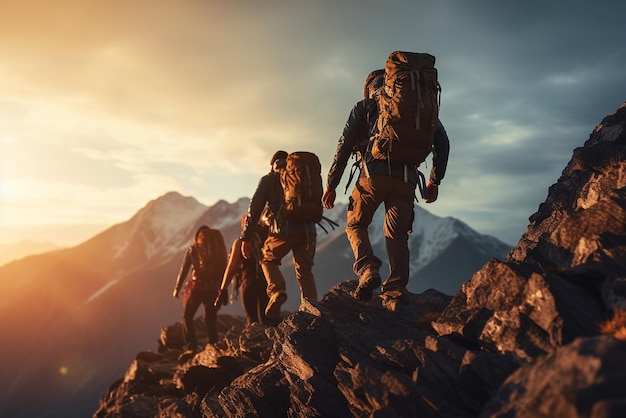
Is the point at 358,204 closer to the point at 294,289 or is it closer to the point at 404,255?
the point at 404,255

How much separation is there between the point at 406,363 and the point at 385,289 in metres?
2.26

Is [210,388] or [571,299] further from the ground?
[571,299]

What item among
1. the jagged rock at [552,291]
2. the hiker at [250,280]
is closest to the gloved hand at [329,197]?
the jagged rock at [552,291]

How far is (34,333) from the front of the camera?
166 metres

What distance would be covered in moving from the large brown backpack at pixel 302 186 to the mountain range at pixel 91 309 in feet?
431

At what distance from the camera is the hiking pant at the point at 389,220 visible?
773 centimetres

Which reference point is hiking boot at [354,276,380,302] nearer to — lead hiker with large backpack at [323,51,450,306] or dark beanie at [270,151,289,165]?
lead hiker with large backpack at [323,51,450,306]

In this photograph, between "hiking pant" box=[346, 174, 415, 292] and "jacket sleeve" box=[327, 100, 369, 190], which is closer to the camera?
"hiking pant" box=[346, 174, 415, 292]

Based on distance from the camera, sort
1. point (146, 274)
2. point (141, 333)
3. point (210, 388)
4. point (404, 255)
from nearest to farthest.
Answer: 1. point (404, 255)
2. point (210, 388)
3. point (141, 333)
4. point (146, 274)

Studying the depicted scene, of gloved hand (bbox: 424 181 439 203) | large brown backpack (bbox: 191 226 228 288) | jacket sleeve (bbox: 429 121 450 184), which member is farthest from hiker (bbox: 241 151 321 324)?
large brown backpack (bbox: 191 226 228 288)

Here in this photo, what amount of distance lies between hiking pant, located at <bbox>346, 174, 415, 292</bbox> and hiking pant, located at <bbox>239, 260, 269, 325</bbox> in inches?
201

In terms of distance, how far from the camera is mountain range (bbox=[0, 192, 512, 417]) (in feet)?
476

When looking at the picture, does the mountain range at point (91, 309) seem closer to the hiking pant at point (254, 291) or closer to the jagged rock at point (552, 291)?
the hiking pant at point (254, 291)

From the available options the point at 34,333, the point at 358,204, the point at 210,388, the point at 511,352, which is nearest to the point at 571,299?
the point at 511,352
